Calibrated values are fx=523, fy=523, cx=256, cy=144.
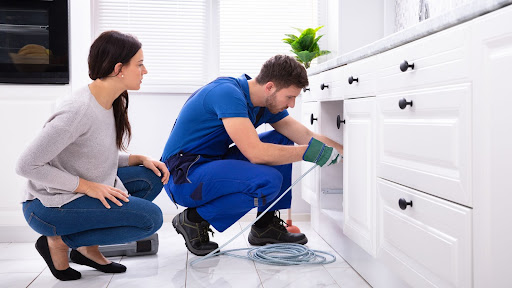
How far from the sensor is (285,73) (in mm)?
2354

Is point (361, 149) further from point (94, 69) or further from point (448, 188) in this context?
point (94, 69)

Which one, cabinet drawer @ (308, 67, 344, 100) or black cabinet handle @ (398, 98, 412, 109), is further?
cabinet drawer @ (308, 67, 344, 100)

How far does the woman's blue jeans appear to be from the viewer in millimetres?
1911

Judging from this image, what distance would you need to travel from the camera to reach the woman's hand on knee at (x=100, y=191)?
1.89 metres

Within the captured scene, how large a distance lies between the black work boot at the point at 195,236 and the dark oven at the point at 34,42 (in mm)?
1064

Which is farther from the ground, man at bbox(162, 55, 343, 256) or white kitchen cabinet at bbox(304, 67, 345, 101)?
white kitchen cabinet at bbox(304, 67, 345, 101)

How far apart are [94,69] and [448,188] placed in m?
1.35

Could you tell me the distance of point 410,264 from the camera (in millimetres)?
1572

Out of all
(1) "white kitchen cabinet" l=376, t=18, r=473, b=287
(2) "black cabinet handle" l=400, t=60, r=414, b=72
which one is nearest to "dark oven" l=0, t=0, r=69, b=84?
(1) "white kitchen cabinet" l=376, t=18, r=473, b=287

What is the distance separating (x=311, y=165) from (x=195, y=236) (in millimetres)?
803

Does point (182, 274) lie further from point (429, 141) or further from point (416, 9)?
point (416, 9)

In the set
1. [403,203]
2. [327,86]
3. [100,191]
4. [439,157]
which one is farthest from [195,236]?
[439,157]

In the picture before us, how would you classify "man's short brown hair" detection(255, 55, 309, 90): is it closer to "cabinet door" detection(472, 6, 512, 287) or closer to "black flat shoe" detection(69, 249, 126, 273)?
"black flat shoe" detection(69, 249, 126, 273)

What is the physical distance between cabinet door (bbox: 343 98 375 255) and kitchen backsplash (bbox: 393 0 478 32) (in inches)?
30.2
